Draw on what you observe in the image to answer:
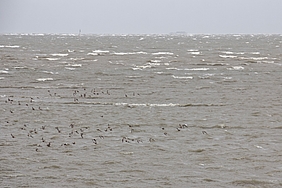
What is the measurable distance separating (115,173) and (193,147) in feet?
11.5

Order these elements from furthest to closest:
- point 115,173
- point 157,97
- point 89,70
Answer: point 89,70 < point 157,97 < point 115,173

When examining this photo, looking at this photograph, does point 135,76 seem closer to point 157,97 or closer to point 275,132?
point 157,97

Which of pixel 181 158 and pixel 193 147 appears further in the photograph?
pixel 193 147

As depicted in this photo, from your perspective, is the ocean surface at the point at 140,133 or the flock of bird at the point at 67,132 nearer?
the ocean surface at the point at 140,133

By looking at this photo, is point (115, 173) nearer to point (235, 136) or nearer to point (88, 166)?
point (88, 166)

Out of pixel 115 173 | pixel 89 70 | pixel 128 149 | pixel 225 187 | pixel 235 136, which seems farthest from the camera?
pixel 89 70

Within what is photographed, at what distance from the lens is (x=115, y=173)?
13.0 meters

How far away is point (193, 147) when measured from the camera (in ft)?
51.1

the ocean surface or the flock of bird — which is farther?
the flock of bird

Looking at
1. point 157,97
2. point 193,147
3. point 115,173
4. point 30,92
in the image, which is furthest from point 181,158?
point 30,92

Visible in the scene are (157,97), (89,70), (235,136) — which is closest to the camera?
(235,136)

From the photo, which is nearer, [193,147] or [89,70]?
[193,147]

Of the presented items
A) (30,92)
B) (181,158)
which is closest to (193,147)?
(181,158)

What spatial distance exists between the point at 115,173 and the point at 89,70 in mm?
28519
